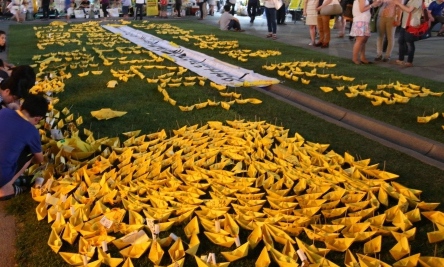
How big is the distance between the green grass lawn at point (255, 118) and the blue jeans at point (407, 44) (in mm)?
857

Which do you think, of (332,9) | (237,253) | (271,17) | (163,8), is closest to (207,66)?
(332,9)

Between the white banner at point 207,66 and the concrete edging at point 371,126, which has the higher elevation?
the white banner at point 207,66

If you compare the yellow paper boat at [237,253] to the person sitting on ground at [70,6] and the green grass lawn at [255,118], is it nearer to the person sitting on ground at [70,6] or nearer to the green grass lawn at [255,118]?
the green grass lawn at [255,118]

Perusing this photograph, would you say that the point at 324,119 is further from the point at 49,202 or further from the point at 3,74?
the point at 3,74

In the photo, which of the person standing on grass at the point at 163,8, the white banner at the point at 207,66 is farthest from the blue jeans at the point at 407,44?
the person standing on grass at the point at 163,8

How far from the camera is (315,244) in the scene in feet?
11.0

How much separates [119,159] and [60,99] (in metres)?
3.17

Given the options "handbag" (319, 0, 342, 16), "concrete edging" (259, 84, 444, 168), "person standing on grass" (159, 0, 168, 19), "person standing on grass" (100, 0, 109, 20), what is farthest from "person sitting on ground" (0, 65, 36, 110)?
"person standing on grass" (159, 0, 168, 19)

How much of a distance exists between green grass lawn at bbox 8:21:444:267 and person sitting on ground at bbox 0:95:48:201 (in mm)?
199

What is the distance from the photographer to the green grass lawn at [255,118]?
11.3ft

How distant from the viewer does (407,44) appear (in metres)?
10.5

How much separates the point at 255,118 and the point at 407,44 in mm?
5826

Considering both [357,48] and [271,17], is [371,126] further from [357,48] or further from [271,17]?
[271,17]

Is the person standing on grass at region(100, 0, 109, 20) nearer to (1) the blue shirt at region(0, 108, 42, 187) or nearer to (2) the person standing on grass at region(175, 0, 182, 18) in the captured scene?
(2) the person standing on grass at region(175, 0, 182, 18)
